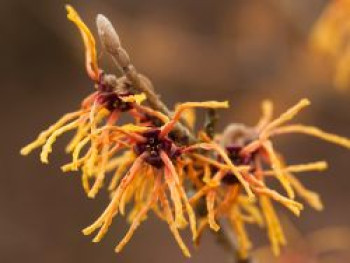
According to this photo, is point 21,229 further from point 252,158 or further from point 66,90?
point 252,158

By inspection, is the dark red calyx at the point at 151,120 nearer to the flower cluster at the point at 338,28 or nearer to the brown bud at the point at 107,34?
the brown bud at the point at 107,34

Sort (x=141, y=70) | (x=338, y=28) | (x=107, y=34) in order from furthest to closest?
(x=141, y=70) < (x=338, y=28) < (x=107, y=34)

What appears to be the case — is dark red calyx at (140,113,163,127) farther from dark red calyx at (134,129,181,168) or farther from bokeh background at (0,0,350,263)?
bokeh background at (0,0,350,263)

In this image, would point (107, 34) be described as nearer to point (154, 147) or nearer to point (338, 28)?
point (154, 147)

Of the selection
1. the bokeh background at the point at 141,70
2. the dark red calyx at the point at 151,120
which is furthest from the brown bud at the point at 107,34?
the bokeh background at the point at 141,70

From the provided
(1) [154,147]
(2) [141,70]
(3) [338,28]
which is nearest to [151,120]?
(1) [154,147]

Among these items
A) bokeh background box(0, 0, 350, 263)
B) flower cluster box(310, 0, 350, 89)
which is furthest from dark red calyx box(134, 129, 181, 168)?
bokeh background box(0, 0, 350, 263)
